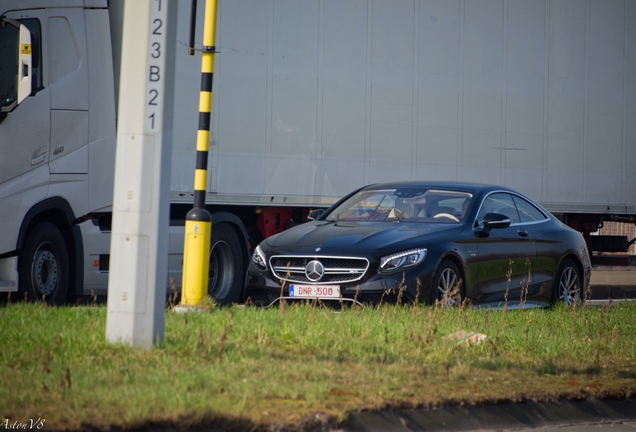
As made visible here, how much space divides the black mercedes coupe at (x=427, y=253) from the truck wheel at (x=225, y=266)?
1.92m

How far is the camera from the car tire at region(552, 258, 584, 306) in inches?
440

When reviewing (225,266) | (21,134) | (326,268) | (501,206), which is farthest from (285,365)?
(225,266)

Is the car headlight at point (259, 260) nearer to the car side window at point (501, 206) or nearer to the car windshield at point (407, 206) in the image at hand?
the car windshield at point (407, 206)

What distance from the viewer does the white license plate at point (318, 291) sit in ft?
29.9

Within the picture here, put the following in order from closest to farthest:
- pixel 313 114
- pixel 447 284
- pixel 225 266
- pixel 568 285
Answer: pixel 447 284, pixel 568 285, pixel 225 266, pixel 313 114

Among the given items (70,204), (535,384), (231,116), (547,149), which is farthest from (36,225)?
(547,149)

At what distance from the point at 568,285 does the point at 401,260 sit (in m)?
3.10

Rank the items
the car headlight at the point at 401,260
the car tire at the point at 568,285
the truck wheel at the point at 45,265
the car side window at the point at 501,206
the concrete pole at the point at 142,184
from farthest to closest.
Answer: the car tire at the point at 568,285, the car side window at the point at 501,206, the truck wheel at the point at 45,265, the car headlight at the point at 401,260, the concrete pole at the point at 142,184

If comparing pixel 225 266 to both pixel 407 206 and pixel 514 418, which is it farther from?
pixel 514 418

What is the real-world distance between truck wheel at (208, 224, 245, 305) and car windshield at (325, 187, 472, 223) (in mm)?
2034

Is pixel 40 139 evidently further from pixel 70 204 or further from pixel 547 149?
pixel 547 149

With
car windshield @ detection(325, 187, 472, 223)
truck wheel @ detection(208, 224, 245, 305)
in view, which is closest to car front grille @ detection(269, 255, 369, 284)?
car windshield @ detection(325, 187, 472, 223)

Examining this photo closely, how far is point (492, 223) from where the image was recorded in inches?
403

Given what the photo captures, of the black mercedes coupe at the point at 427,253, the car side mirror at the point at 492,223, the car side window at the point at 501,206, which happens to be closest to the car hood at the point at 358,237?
the black mercedes coupe at the point at 427,253
